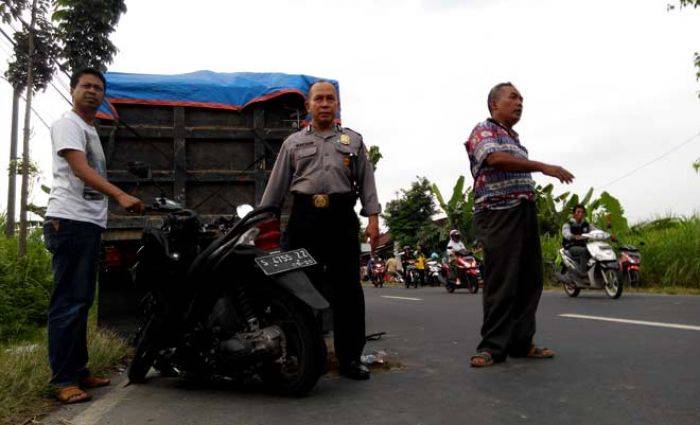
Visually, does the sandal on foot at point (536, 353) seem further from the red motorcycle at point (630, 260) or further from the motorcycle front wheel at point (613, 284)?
the red motorcycle at point (630, 260)

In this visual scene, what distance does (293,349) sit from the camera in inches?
137

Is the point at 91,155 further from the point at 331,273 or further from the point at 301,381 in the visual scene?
the point at 301,381

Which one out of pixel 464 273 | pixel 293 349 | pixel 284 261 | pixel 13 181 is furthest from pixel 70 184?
pixel 464 273

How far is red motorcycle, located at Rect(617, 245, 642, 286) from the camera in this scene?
39.2ft

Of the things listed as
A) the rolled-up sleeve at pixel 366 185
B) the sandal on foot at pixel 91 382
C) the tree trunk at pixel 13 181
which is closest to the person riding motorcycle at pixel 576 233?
the rolled-up sleeve at pixel 366 185

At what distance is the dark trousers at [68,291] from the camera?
3.56 metres

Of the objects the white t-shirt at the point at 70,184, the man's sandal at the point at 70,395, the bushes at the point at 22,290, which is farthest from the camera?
the bushes at the point at 22,290

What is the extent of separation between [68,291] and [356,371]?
5.99 ft

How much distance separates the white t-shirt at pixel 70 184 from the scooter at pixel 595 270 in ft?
27.2

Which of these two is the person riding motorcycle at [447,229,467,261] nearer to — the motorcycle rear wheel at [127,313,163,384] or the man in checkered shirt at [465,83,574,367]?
the man in checkered shirt at [465,83,574,367]

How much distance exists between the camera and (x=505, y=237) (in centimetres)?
417

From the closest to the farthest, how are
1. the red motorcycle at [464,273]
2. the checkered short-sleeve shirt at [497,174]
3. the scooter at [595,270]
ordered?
the checkered short-sleeve shirt at [497,174]
the scooter at [595,270]
the red motorcycle at [464,273]

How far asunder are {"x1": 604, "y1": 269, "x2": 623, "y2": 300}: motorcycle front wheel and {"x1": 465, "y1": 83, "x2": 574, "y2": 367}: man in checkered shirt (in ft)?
19.5

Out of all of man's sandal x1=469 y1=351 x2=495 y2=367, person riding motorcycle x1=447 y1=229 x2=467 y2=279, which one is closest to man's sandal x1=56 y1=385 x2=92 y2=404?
man's sandal x1=469 y1=351 x2=495 y2=367
